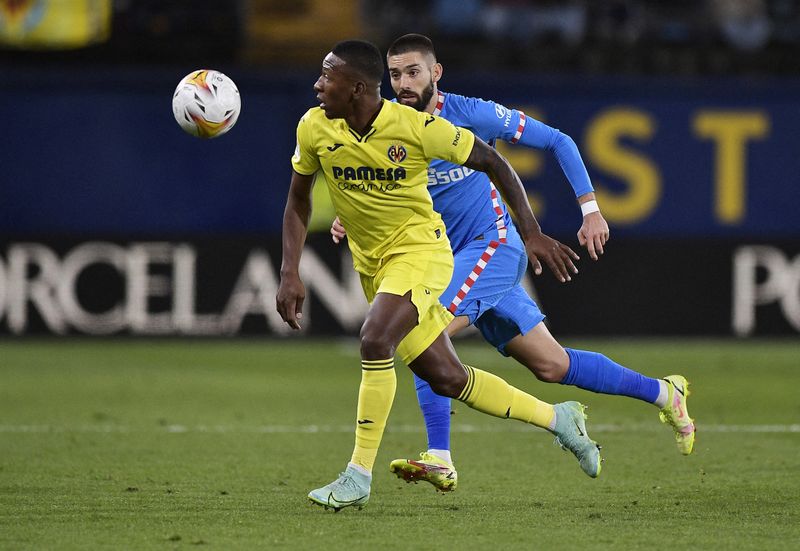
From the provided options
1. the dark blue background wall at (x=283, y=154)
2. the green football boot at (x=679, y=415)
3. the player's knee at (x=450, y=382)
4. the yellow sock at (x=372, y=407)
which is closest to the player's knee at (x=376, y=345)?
the yellow sock at (x=372, y=407)

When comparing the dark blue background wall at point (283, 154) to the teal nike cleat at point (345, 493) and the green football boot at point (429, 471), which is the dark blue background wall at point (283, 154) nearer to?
the green football boot at point (429, 471)

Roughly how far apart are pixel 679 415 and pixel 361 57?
2.31 metres

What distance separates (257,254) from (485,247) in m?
8.62

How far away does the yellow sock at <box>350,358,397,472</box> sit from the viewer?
18.9 ft

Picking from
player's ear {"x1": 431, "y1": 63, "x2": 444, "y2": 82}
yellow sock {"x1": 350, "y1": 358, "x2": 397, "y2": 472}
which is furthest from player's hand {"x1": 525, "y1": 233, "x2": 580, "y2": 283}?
player's ear {"x1": 431, "y1": 63, "x2": 444, "y2": 82}

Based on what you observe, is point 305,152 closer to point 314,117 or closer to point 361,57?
point 314,117

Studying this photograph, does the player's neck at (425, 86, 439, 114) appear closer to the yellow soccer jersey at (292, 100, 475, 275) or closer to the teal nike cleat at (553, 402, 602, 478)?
the yellow soccer jersey at (292, 100, 475, 275)

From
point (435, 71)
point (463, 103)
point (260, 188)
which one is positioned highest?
point (435, 71)

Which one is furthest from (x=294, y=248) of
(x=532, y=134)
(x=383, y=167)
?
(x=532, y=134)

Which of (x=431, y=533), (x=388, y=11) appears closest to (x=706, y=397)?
(x=431, y=533)

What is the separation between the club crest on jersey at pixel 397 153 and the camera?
5.82m

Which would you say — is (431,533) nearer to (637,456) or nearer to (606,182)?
(637,456)

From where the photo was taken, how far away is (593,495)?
6297 mm

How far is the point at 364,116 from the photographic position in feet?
19.1
